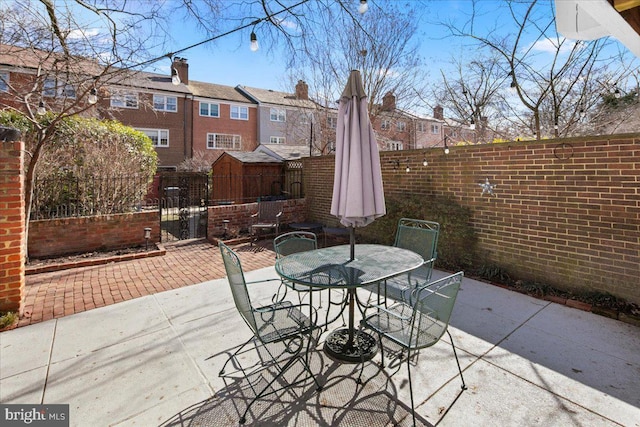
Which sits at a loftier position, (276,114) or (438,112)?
(276,114)

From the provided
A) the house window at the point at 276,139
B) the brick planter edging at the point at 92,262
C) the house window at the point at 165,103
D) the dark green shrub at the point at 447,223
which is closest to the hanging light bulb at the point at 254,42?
the dark green shrub at the point at 447,223

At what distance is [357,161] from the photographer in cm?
313

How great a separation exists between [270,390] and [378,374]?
37.8 inches

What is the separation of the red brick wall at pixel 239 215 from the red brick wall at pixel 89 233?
130 centimetres

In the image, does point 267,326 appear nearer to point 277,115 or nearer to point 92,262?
point 92,262

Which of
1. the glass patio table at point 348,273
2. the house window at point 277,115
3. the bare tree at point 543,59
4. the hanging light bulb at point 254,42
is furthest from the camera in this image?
the house window at point 277,115

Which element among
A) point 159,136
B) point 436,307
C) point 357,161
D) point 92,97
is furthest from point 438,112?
point 159,136

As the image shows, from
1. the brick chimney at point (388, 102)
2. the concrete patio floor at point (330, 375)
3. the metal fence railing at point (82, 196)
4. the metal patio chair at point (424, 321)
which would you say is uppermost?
the brick chimney at point (388, 102)

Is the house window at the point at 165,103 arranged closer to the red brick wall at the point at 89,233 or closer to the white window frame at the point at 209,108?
the white window frame at the point at 209,108

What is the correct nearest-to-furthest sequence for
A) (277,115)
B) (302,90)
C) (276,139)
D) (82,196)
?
(82,196)
(302,90)
(277,115)
(276,139)

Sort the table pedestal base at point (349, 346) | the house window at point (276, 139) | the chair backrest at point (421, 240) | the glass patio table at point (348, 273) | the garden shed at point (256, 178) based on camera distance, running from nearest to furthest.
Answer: the glass patio table at point (348, 273) → the table pedestal base at point (349, 346) → the chair backrest at point (421, 240) → the garden shed at point (256, 178) → the house window at point (276, 139)

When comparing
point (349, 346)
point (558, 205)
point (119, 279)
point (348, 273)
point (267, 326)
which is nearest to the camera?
point (267, 326)

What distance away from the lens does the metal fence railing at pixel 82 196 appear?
20.9 ft

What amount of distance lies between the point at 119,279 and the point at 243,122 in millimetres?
23479
